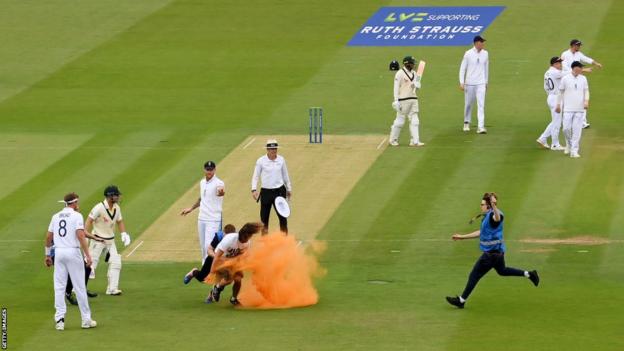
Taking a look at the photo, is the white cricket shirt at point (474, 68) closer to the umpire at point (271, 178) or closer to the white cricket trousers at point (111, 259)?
the umpire at point (271, 178)

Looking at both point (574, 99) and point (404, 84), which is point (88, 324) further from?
point (574, 99)

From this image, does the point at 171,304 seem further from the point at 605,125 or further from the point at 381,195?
the point at 605,125

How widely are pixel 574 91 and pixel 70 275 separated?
1579cm

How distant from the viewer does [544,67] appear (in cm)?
4525

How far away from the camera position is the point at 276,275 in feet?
81.9

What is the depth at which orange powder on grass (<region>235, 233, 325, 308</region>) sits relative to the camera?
25.0 m

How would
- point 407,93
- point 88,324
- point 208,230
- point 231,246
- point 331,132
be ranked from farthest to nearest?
point 331,132 → point 407,93 → point 208,230 → point 231,246 → point 88,324

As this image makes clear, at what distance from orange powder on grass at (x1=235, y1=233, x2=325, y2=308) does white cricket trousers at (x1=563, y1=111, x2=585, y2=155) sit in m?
11.9

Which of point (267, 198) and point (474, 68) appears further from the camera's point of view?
point (474, 68)

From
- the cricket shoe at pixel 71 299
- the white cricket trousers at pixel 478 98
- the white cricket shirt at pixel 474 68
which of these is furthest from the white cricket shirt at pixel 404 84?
Result: the cricket shoe at pixel 71 299

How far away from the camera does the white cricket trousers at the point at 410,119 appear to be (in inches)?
1457

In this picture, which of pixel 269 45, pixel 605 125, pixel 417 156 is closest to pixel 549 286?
pixel 417 156

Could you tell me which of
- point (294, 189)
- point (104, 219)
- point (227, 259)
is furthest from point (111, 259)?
point (294, 189)

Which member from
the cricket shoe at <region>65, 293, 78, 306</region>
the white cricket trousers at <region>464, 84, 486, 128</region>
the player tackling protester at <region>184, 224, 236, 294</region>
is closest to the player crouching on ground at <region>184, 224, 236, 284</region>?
the player tackling protester at <region>184, 224, 236, 294</region>
